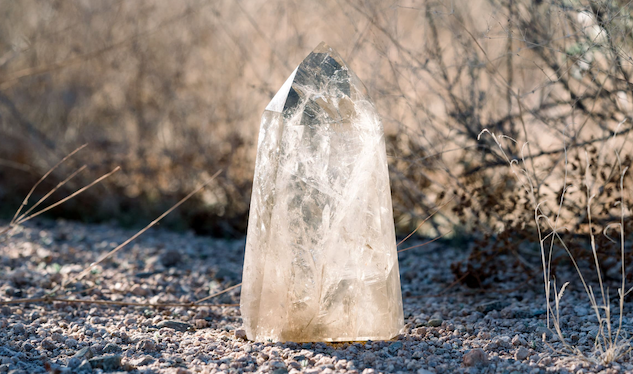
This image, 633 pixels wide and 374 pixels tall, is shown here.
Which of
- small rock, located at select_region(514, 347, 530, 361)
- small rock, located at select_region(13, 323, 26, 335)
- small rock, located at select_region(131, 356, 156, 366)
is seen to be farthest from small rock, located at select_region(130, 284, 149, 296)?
small rock, located at select_region(514, 347, 530, 361)

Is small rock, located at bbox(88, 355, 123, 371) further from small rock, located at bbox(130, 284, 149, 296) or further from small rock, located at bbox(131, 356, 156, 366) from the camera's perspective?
small rock, located at bbox(130, 284, 149, 296)

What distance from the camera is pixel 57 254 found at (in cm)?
432

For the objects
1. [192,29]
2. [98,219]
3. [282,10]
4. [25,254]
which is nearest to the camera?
[25,254]

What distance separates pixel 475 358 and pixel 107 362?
4.31ft

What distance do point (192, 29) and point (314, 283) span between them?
382 cm

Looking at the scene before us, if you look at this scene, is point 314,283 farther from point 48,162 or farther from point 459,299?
point 48,162

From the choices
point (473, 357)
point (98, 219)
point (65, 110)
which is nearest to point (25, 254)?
point (98, 219)

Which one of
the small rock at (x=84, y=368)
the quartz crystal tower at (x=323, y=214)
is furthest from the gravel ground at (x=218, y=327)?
the quartz crystal tower at (x=323, y=214)

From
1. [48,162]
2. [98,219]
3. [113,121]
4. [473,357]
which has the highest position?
[113,121]

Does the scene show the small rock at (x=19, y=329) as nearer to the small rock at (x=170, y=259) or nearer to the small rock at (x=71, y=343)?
the small rock at (x=71, y=343)

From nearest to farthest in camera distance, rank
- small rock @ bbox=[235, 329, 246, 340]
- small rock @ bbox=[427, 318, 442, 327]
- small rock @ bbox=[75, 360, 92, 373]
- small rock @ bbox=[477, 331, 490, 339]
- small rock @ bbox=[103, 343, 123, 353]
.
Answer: small rock @ bbox=[75, 360, 92, 373], small rock @ bbox=[103, 343, 123, 353], small rock @ bbox=[477, 331, 490, 339], small rock @ bbox=[235, 329, 246, 340], small rock @ bbox=[427, 318, 442, 327]

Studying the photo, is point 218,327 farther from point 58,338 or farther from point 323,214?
point 323,214

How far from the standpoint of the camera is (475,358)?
214 centimetres

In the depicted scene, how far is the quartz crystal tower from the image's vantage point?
7.55 ft
